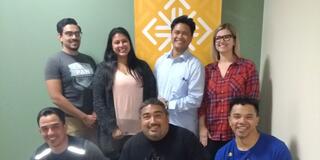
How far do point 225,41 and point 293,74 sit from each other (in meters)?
0.54

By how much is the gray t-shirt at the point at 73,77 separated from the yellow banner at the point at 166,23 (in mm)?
494

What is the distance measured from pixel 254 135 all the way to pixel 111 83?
3.45ft

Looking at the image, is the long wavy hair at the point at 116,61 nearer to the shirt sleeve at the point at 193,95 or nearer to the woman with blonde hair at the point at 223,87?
the shirt sleeve at the point at 193,95

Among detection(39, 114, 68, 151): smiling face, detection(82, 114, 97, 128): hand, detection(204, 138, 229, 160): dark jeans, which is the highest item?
detection(39, 114, 68, 151): smiling face

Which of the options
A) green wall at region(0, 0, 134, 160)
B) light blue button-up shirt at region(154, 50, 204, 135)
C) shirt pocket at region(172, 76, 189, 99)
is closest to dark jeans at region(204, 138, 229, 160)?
light blue button-up shirt at region(154, 50, 204, 135)

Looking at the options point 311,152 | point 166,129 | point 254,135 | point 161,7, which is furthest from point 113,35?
point 311,152

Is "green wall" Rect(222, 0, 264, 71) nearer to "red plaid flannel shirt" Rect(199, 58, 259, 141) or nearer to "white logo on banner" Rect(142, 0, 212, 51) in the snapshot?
"white logo on banner" Rect(142, 0, 212, 51)

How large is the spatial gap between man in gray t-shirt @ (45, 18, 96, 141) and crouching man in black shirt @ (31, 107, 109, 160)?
1.81 feet

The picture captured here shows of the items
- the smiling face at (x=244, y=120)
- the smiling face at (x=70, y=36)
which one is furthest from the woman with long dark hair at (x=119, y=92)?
the smiling face at (x=244, y=120)

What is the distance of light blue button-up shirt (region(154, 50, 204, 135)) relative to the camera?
2572mm

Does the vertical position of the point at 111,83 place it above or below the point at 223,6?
below

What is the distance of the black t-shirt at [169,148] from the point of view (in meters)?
2.14

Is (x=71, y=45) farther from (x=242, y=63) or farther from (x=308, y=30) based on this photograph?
(x=308, y=30)

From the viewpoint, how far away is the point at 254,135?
2.17m
